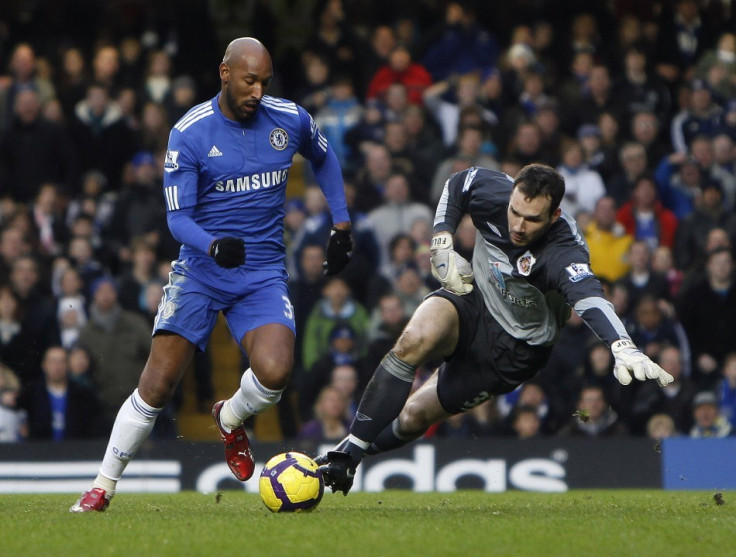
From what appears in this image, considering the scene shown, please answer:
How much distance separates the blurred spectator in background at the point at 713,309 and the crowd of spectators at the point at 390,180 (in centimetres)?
2

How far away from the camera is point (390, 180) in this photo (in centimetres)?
1359

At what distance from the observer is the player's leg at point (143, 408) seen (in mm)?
7672

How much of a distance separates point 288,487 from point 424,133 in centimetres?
779

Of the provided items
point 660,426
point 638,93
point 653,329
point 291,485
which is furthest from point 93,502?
point 638,93

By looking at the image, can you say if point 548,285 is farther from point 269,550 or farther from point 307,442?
point 307,442

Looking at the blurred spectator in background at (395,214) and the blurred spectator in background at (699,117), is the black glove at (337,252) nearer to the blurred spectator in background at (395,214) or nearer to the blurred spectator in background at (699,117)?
the blurred spectator in background at (395,214)

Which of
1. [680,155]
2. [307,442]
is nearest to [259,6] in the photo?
[680,155]

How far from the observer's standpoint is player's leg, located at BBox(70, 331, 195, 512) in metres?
7.67

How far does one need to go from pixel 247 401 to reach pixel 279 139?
1.56 metres

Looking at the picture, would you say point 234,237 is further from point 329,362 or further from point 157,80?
point 157,80

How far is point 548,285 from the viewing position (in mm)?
7633

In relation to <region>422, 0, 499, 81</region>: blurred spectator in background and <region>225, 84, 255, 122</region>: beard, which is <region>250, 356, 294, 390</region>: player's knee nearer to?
<region>225, 84, 255, 122</region>: beard

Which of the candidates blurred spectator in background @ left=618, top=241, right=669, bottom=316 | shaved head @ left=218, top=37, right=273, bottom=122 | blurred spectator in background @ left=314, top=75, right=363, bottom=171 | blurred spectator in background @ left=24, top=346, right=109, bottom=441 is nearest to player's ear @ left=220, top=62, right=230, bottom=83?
shaved head @ left=218, top=37, right=273, bottom=122

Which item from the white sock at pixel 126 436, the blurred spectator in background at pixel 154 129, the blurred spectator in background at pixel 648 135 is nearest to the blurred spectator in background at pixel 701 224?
the blurred spectator in background at pixel 648 135
